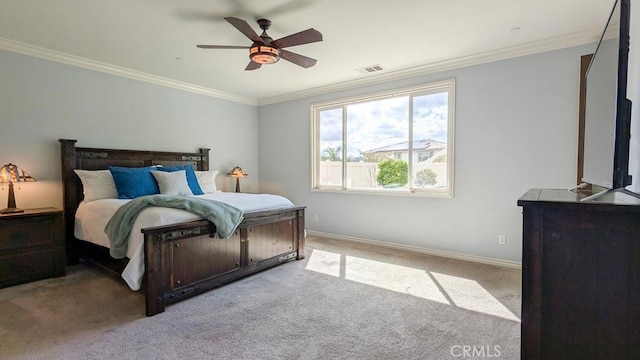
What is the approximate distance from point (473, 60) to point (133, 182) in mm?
4433

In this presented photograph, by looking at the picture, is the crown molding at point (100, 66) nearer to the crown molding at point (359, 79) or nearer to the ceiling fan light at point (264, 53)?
the crown molding at point (359, 79)

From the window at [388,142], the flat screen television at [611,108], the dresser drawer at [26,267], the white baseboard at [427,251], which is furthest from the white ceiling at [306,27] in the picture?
the white baseboard at [427,251]

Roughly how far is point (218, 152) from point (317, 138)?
179 centimetres

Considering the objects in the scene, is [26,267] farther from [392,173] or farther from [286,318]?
[392,173]

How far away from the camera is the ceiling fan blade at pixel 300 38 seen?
2.59 metres

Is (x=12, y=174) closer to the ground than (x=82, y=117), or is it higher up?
closer to the ground

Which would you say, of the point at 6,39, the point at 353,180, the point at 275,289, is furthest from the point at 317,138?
the point at 6,39

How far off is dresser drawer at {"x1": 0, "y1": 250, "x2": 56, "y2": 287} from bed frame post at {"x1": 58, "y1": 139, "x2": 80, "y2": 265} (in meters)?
0.49

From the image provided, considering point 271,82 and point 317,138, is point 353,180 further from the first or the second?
point 271,82

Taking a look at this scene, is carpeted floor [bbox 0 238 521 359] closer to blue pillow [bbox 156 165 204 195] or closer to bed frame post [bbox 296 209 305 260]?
bed frame post [bbox 296 209 305 260]

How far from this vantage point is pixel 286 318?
244cm

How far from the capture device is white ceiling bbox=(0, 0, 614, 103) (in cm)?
266

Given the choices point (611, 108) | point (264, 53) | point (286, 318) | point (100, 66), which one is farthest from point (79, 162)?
point (611, 108)

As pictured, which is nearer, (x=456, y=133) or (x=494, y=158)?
(x=494, y=158)
